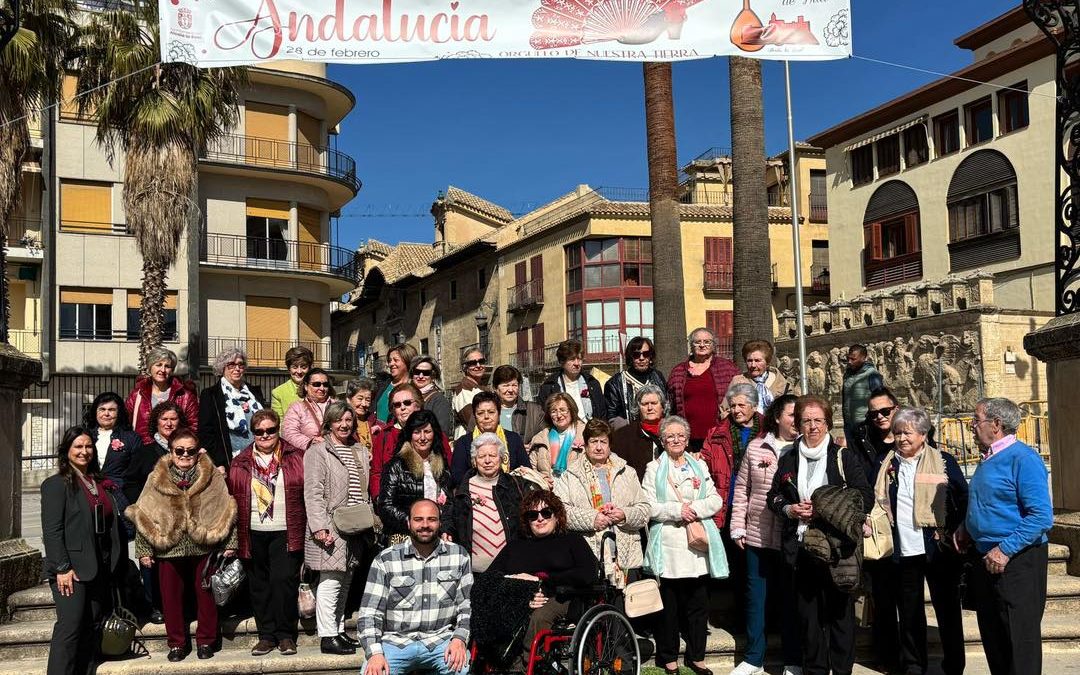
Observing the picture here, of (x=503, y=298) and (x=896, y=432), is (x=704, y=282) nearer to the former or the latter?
(x=503, y=298)

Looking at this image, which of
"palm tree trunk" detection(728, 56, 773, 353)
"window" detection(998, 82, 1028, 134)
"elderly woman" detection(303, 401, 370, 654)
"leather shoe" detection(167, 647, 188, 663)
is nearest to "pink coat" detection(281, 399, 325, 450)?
"elderly woman" detection(303, 401, 370, 654)

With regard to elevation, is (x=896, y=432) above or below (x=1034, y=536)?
above

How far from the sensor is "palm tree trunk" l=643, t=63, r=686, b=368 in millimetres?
13438

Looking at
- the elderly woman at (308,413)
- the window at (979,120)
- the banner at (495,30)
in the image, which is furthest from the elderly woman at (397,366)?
the window at (979,120)

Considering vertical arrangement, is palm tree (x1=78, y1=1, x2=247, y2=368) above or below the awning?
below

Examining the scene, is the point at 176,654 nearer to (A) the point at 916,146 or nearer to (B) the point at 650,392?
(B) the point at 650,392

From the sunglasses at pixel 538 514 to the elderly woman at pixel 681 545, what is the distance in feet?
3.39

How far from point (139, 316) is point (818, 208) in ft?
104

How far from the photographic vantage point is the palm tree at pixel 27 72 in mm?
19167

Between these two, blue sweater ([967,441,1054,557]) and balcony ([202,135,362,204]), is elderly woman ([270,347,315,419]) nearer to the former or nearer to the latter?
blue sweater ([967,441,1054,557])

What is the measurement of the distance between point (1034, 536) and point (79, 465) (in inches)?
244

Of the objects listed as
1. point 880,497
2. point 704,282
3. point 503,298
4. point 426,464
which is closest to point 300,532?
point 426,464

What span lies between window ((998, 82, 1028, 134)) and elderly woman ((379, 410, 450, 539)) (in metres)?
30.9

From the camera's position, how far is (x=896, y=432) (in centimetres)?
694
